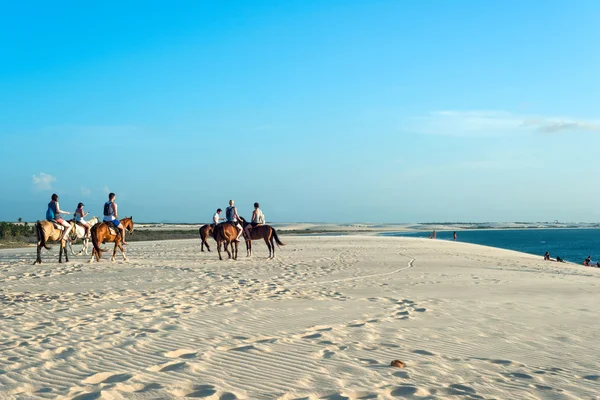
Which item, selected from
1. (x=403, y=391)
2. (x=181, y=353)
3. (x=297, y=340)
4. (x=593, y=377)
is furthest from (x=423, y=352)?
(x=181, y=353)

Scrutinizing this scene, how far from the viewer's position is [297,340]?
689cm

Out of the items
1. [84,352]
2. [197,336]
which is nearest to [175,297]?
[197,336]

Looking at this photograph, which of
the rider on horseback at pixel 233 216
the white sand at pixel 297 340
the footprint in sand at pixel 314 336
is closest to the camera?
the white sand at pixel 297 340

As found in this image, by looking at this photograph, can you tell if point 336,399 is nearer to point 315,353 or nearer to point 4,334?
point 315,353

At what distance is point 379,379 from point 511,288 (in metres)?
8.43

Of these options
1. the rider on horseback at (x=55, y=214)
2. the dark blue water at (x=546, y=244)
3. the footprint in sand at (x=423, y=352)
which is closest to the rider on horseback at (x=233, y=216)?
the rider on horseback at (x=55, y=214)

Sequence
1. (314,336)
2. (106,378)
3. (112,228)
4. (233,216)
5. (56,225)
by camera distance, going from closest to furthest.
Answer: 1. (106,378)
2. (314,336)
3. (56,225)
4. (112,228)
5. (233,216)

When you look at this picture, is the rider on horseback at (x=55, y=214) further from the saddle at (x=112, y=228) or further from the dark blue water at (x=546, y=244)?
the dark blue water at (x=546, y=244)

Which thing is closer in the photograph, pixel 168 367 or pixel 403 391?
pixel 403 391

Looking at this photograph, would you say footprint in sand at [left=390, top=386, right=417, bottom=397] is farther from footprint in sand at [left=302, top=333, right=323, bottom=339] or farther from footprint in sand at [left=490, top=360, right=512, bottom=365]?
footprint in sand at [left=302, top=333, right=323, bottom=339]

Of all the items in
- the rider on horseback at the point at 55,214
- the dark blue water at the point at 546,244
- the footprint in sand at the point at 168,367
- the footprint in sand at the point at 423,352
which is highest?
the rider on horseback at the point at 55,214

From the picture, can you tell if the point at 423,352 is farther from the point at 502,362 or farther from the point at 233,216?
the point at 233,216

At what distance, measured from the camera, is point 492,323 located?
8.08 meters

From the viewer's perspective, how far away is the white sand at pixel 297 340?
5035mm
